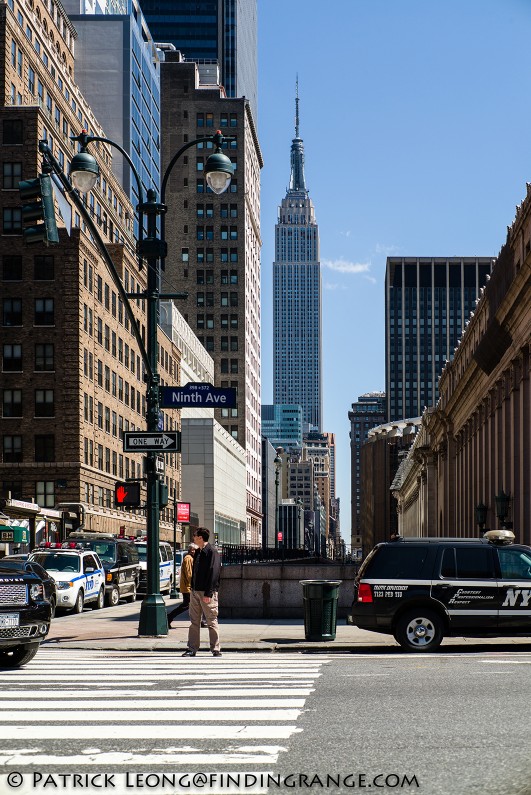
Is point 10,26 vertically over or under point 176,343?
over

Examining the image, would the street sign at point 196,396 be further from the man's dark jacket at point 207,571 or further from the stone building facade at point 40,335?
the stone building facade at point 40,335

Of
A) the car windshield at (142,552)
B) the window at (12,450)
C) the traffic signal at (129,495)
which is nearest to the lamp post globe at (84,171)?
the traffic signal at (129,495)

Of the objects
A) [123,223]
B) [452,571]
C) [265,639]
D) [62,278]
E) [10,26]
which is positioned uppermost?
[10,26]

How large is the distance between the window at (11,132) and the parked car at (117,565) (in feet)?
133

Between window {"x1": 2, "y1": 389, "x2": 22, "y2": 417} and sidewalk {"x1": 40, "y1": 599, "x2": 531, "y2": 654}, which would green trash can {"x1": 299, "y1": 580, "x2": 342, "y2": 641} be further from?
window {"x1": 2, "y1": 389, "x2": 22, "y2": 417}

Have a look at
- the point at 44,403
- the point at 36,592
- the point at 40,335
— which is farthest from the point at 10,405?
the point at 36,592

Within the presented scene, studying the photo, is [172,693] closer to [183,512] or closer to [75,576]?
[75,576]

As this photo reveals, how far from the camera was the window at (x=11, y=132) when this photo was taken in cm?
7838

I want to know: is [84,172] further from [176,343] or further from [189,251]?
[189,251]

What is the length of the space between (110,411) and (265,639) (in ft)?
225

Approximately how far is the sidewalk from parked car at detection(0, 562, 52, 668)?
4.49 meters

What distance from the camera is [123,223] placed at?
108 m

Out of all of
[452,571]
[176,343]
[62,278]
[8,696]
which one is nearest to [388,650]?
[452,571]

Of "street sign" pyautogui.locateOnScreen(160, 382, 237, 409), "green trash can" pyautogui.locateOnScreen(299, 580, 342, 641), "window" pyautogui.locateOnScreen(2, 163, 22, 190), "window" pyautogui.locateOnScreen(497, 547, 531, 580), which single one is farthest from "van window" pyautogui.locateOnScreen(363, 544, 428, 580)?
"window" pyautogui.locateOnScreen(2, 163, 22, 190)
